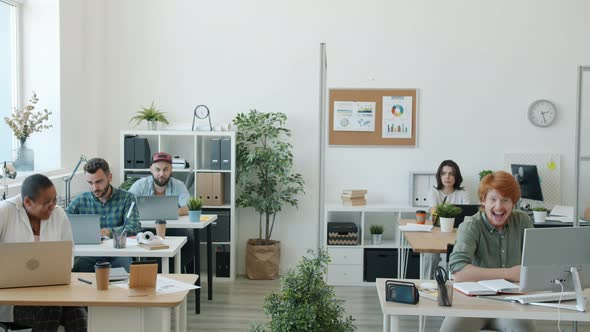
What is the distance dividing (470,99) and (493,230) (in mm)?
4013

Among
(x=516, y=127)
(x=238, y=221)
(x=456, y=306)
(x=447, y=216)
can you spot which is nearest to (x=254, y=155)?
(x=238, y=221)

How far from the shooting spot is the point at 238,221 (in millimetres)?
7824

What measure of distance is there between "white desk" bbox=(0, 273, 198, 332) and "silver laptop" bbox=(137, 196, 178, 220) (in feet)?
7.31

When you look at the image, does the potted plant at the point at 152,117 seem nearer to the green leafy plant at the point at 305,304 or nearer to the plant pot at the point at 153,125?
the plant pot at the point at 153,125

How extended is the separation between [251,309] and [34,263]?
2926 millimetres

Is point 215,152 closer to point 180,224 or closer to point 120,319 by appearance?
point 180,224

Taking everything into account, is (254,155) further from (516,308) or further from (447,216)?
(516,308)

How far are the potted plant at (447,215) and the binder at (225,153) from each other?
8.67ft

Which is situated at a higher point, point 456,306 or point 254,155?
point 254,155

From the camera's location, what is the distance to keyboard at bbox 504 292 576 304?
129 inches

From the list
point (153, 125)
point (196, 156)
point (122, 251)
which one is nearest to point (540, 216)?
point (196, 156)

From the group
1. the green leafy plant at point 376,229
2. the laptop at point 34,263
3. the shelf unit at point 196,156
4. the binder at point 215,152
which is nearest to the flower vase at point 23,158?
the shelf unit at point 196,156

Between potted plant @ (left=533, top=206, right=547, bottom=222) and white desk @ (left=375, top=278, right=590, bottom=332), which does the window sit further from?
potted plant @ (left=533, top=206, right=547, bottom=222)

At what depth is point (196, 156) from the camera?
288 inches
